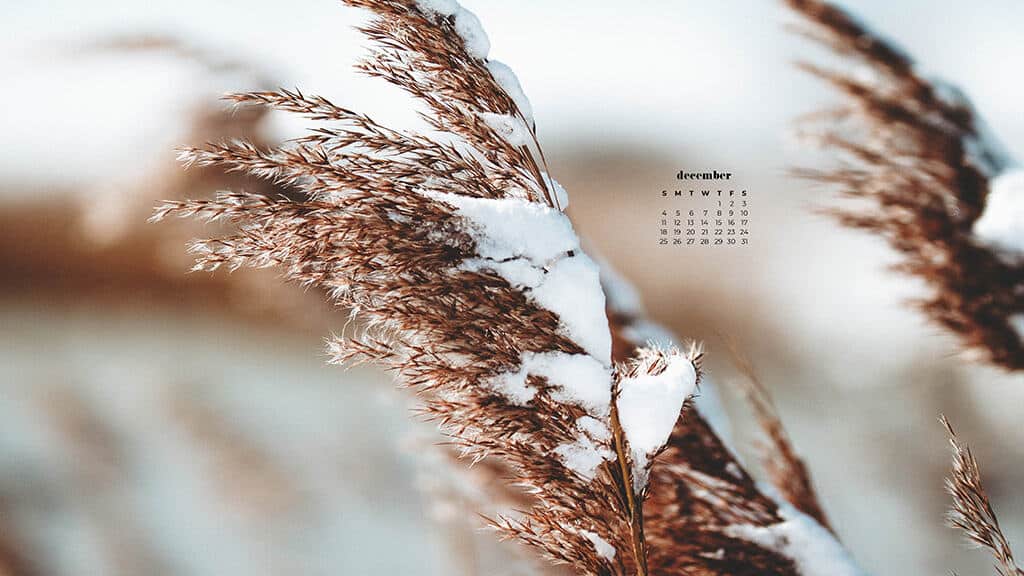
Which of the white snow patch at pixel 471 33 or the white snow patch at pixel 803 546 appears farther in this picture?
the white snow patch at pixel 803 546

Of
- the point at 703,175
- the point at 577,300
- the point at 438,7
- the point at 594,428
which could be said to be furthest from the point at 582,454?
the point at 703,175

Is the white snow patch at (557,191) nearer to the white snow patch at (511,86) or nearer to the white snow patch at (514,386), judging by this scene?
the white snow patch at (511,86)

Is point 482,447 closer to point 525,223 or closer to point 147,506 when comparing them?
point 525,223

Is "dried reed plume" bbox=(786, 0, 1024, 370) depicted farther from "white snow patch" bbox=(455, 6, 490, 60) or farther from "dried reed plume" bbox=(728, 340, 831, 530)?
"white snow patch" bbox=(455, 6, 490, 60)

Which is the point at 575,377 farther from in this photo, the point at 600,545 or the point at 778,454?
the point at 778,454

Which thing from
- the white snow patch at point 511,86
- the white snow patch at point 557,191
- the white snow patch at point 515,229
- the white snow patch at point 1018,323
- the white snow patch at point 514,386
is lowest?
the white snow patch at point 514,386
